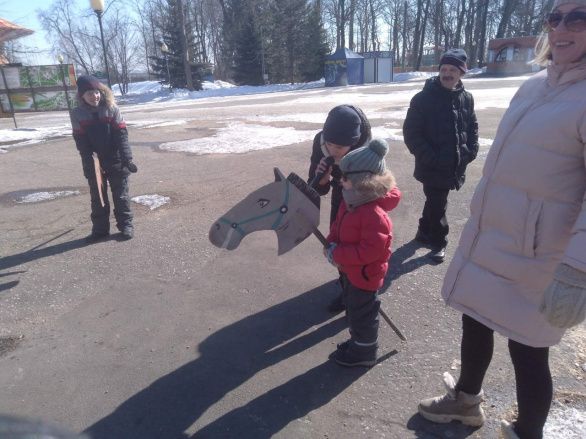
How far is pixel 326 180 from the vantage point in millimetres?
3092

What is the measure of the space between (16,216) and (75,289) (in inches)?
113

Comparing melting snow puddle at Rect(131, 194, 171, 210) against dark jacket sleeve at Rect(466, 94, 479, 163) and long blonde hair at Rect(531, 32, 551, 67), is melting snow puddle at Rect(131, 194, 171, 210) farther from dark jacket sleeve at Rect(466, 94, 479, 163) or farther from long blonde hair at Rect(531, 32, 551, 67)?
long blonde hair at Rect(531, 32, 551, 67)

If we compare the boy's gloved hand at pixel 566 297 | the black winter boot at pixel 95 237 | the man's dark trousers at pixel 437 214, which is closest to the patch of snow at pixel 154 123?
the black winter boot at pixel 95 237

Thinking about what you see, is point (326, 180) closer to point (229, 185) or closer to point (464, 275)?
point (464, 275)

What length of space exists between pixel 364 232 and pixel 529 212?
36.0 inches

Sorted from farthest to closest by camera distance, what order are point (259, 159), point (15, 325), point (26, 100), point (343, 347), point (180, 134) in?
point (26, 100) < point (180, 134) < point (259, 159) < point (15, 325) < point (343, 347)

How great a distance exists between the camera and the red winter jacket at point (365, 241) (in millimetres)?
2480

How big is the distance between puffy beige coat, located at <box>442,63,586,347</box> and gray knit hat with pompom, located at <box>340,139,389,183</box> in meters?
0.62

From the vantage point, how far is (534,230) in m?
1.76

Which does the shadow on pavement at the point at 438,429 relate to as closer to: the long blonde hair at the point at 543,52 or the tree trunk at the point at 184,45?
the long blonde hair at the point at 543,52

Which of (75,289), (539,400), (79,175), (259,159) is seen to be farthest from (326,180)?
(79,175)

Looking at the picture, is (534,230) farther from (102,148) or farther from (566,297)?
(102,148)

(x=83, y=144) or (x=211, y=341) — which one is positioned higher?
(x=83, y=144)

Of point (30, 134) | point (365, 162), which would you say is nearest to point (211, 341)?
point (365, 162)
